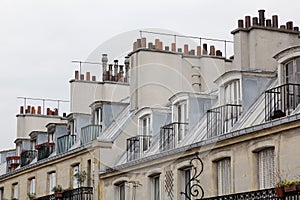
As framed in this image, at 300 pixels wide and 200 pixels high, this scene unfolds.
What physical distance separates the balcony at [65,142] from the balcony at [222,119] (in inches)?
416

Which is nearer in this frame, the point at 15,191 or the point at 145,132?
the point at 145,132

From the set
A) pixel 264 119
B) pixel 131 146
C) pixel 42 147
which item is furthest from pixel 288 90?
pixel 42 147

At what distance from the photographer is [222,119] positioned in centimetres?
2119

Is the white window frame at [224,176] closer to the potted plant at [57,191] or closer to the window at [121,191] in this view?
the window at [121,191]

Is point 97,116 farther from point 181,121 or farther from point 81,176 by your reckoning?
point 181,121

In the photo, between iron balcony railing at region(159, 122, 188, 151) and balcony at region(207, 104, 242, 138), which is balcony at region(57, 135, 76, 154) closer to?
iron balcony railing at region(159, 122, 188, 151)

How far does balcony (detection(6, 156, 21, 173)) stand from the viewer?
37.1 meters

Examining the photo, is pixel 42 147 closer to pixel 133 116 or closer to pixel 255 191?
pixel 133 116

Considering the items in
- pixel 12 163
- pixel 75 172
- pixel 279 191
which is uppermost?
pixel 12 163

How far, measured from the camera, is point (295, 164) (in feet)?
55.8

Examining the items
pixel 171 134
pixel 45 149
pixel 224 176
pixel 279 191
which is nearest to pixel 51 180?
pixel 45 149

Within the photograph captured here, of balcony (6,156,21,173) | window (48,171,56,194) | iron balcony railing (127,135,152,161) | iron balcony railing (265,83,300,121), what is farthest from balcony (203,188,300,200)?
balcony (6,156,21,173)

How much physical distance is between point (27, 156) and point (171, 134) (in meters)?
13.5

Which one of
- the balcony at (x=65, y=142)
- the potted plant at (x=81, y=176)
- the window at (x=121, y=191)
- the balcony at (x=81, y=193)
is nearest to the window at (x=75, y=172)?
the balcony at (x=81, y=193)
